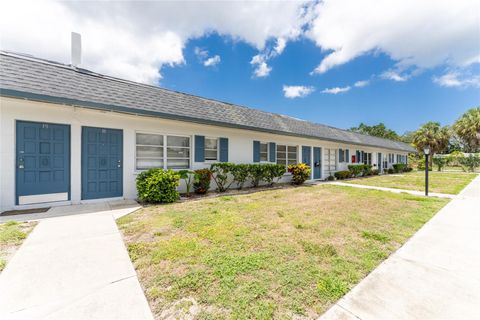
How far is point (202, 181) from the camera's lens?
8000 millimetres

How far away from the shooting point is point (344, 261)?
2.93m

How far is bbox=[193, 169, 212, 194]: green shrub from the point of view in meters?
7.87

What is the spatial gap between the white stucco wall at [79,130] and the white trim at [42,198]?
163 mm

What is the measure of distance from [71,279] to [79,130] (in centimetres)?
528

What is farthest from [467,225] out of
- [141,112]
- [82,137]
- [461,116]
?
[461,116]

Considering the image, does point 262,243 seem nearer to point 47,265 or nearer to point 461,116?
point 47,265

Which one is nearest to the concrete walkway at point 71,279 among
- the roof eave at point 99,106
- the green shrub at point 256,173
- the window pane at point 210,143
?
the roof eave at point 99,106

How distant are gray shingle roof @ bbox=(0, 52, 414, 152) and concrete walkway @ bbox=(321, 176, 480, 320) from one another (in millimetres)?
7089

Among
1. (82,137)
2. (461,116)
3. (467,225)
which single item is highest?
(461,116)

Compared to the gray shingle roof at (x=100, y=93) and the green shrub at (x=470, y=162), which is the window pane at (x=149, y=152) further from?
the green shrub at (x=470, y=162)

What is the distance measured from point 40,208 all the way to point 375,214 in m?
9.38

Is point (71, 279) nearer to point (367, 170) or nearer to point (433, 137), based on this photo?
point (367, 170)

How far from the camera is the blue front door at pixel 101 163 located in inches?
244

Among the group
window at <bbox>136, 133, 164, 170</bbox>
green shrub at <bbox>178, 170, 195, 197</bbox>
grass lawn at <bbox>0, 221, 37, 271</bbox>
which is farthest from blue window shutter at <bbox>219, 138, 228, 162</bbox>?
grass lawn at <bbox>0, 221, 37, 271</bbox>
